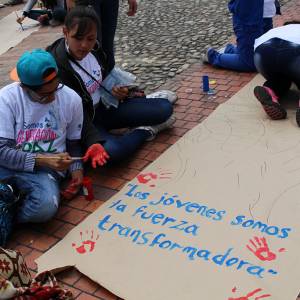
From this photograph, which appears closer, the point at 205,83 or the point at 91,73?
the point at 91,73

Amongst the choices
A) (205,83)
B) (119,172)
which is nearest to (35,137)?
(119,172)

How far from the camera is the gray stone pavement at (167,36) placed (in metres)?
4.29

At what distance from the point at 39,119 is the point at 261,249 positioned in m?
1.24

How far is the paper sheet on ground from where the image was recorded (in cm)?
605

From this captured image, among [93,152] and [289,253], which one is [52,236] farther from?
[289,253]

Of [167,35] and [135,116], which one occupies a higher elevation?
[135,116]

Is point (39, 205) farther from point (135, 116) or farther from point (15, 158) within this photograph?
point (135, 116)

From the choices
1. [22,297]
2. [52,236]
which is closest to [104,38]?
[52,236]

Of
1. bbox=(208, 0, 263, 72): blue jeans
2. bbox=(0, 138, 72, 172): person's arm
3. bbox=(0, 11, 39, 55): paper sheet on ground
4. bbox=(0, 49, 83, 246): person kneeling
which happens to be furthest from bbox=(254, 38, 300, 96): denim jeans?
bbox=(0, 11, 39, 55): paper sheet on ground

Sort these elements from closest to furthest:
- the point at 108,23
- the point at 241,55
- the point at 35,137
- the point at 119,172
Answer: the point at 35,137 < the point at 119,172 < the point at 108,23 < the point at 241,55

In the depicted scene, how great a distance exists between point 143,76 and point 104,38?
88 centimetres

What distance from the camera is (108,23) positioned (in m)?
3.26

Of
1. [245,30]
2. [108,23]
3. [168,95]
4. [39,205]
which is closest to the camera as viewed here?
[39,205]

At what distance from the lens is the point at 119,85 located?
301 centimetres
